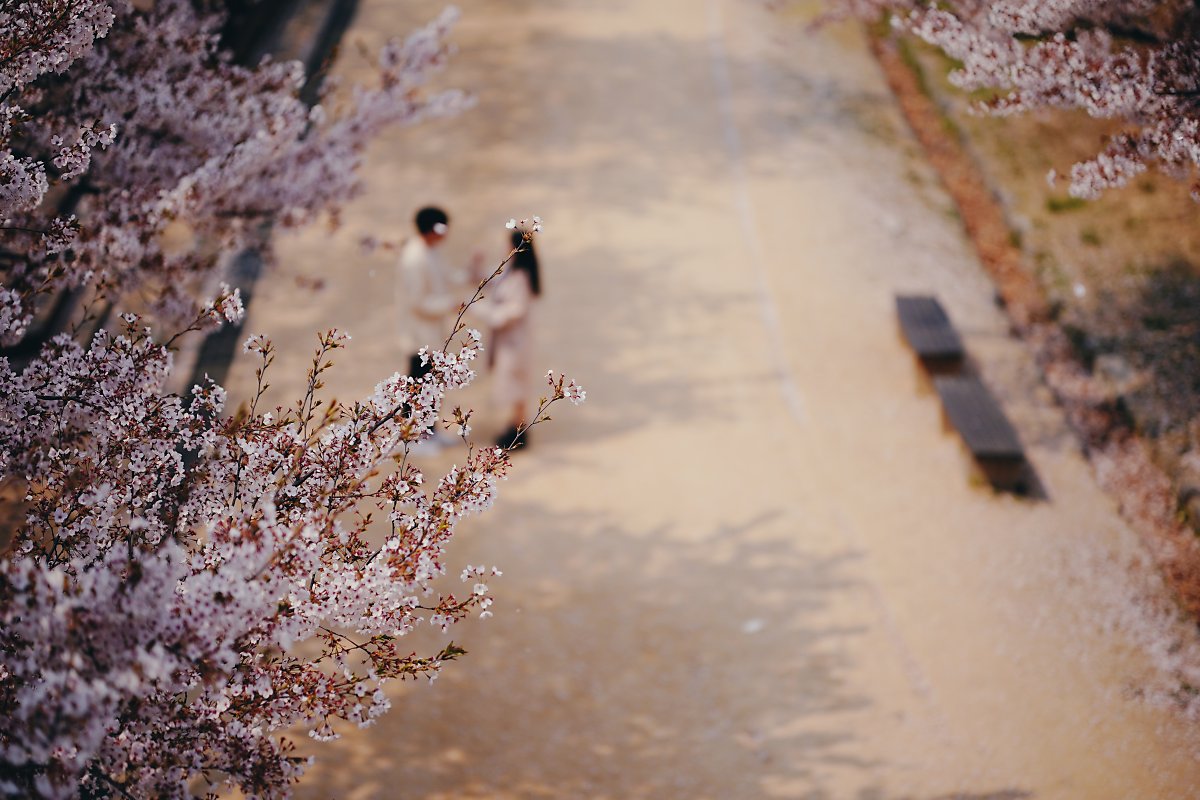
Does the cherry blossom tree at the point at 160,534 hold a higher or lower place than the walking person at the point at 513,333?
higher

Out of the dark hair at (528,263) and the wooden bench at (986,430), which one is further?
the wooden bench at (986,430)

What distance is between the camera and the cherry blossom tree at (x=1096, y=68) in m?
4.59

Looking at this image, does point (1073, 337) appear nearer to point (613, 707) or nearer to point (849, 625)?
point (849, 625)

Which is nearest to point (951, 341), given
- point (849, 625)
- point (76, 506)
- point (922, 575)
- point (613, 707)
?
point (922, 575)

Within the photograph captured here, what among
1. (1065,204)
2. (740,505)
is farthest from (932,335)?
(1065,204)

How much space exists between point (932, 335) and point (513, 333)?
360 cm

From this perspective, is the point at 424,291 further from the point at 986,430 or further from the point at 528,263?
the point at 986,430

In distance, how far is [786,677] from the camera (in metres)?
5.95

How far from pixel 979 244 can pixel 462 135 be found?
5.89 meters

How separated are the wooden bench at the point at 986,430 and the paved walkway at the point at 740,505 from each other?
0.20 metres

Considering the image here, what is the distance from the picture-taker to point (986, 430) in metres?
7.16

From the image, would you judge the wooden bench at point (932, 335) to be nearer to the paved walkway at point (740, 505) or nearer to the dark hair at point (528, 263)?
the paved walkway at point (740, 505)

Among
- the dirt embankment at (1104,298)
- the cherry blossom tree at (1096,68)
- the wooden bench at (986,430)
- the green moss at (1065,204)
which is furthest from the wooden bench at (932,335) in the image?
the cherry blossom tree at (1096,68)

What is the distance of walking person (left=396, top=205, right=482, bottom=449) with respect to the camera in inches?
274
